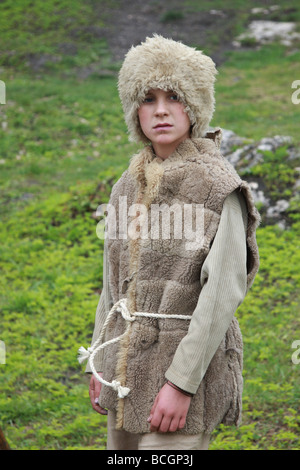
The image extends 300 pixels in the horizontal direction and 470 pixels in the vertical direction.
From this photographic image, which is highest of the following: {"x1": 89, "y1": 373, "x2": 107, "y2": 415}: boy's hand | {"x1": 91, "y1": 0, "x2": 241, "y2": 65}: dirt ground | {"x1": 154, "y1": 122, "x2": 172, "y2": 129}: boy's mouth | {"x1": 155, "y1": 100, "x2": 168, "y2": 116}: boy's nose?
{"x1": 91, "y1": 0, "x2": 241, "y2": 65}: dirt ground

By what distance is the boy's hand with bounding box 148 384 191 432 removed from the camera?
2.13m

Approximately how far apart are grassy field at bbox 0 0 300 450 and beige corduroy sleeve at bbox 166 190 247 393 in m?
1.92

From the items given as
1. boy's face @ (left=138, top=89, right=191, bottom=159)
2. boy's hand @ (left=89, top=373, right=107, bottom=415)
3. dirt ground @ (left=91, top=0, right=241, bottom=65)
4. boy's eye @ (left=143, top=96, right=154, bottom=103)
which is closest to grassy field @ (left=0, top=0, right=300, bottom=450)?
dirt ground @ (left=91, top=0, right=241, bottom=65)

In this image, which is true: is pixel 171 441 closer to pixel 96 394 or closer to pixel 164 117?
pixel 96 394

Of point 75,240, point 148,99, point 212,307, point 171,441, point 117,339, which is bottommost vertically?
point 171,441

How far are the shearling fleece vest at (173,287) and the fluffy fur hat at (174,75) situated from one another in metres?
0.13

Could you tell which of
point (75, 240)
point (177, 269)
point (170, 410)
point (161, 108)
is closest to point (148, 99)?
point (161, 108)

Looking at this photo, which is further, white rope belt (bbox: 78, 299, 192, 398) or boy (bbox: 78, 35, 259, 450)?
white rope belt (bbox: 78, 299, 192, 398)

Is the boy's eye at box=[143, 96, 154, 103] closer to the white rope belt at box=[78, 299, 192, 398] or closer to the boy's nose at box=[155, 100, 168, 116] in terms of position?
the boy's nose at box=[155, 100, 168, 116]

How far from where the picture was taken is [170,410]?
2133 millimetres

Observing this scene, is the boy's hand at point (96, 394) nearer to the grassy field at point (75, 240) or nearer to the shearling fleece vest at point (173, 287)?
the shearling fleece vest at point (173, 287)

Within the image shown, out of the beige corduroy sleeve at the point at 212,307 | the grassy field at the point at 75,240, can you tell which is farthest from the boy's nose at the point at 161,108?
the grassy field at the point at 75,240

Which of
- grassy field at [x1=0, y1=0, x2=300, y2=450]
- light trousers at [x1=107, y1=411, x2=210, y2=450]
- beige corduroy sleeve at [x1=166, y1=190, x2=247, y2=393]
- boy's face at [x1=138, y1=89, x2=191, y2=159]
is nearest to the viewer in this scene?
beige corduroy sleeve at [x1=166, y1=190, x2=247, y2=393]

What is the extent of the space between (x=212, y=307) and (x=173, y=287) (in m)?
0.19
